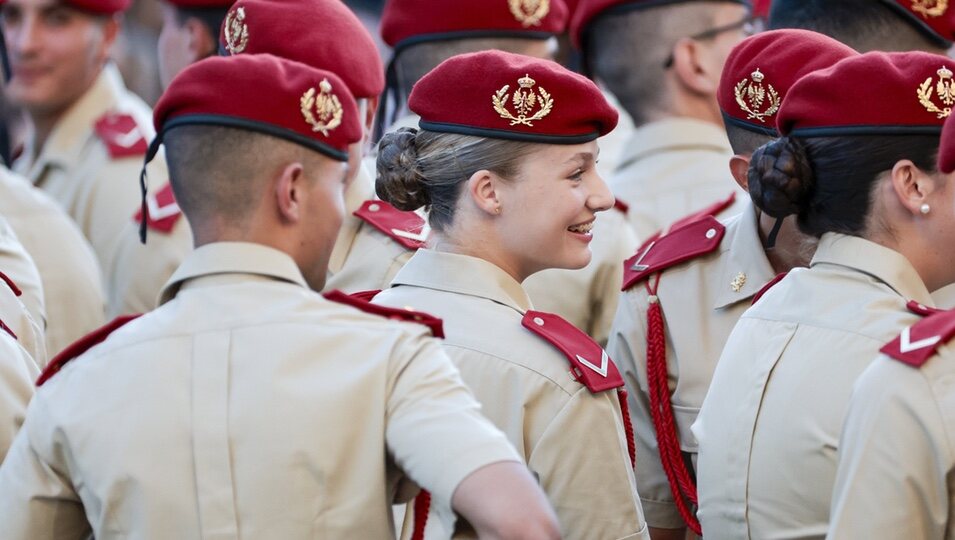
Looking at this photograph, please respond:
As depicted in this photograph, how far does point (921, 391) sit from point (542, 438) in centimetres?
87

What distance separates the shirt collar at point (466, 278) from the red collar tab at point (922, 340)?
0.98m

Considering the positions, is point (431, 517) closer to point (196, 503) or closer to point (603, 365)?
point (603, 365)

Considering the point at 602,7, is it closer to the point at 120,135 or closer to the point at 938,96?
the point at 120,135

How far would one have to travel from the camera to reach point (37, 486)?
2.79 m

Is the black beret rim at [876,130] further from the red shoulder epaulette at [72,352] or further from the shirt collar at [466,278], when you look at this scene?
the red shoulder epaulette at [72,352]

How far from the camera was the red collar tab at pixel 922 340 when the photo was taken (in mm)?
2672

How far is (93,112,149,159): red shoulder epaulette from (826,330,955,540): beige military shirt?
13.7 ft

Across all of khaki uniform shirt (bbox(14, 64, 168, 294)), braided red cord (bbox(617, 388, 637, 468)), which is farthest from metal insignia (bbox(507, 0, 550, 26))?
braided red cord (bbox(617, 388, 637, 468))

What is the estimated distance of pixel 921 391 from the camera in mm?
2662

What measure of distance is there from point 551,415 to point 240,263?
0.78 metres

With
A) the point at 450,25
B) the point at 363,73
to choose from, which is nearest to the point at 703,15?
the point at 450,25

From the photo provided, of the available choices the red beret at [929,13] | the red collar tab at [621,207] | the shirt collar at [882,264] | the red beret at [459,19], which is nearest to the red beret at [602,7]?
the red beret at [459,19]

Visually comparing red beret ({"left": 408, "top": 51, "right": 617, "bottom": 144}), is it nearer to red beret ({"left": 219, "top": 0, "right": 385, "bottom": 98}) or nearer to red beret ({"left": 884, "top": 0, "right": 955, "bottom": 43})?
red beret ({"left": 219, "top": 0, "right": 385, "bottom": 98})

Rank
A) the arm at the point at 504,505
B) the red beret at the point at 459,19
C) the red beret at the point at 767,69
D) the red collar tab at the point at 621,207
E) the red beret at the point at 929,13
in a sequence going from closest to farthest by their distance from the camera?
the arm at the point at 504,505 < the red beret at the point at 767,69 < the red beret at the point at 929,13 < the red collar tab at the point at 621,207 < the red beret at the point at 459,19
